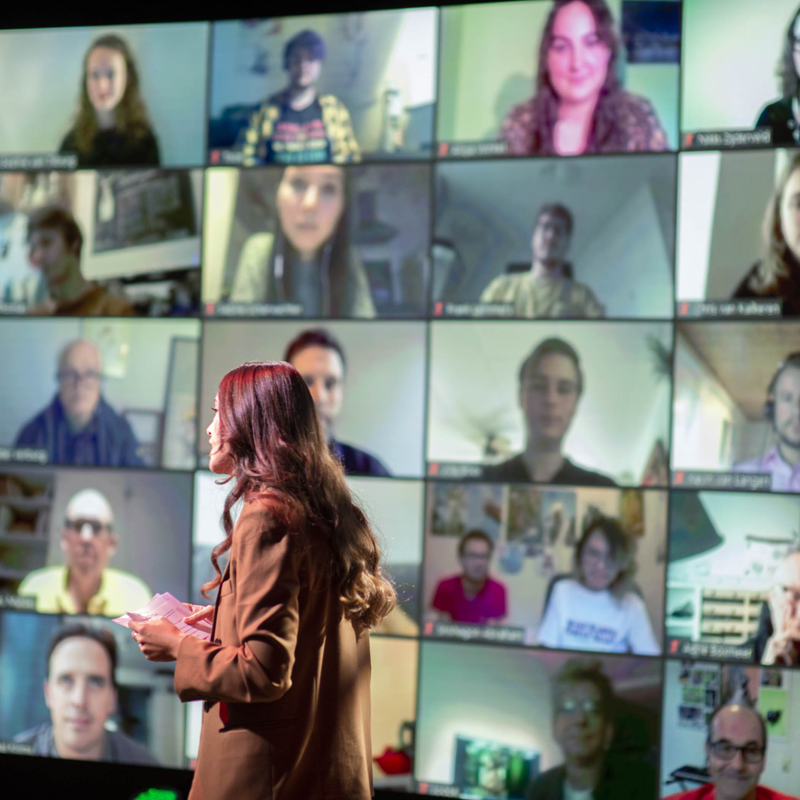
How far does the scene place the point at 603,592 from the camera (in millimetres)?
2883

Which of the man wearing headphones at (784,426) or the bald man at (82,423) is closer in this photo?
the man wearing headphones at (784,426)

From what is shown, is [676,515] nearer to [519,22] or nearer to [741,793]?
[741,793]

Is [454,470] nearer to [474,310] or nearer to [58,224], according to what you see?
[474,310]

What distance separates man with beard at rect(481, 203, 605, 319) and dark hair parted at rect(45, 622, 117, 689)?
73.3 inches

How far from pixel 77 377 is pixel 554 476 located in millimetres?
1765

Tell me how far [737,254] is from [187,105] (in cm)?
198

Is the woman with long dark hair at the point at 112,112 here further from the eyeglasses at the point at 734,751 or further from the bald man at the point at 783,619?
the eyeglasses at the point at 734,751

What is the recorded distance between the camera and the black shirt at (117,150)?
3.29 meters

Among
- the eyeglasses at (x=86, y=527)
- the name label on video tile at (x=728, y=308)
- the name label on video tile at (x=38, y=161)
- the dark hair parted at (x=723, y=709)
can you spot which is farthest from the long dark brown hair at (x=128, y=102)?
the dark hair parted at (x=723, y=709)

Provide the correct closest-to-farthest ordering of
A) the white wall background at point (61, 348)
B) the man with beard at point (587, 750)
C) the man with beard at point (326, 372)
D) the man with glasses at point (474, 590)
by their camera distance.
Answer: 1. the man with beard at point (587, 750)
2. the man with glasses at point (474, 590)
3. the man with beard at point (326, 372)
4. the white wall background at point (61, 348)

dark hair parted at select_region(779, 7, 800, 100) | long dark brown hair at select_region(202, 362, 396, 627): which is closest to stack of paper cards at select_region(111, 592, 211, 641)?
long dark brown hair at select_region(202, 362, 396, 627)

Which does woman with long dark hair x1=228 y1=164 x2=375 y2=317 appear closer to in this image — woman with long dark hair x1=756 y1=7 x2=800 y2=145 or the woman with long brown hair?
woman with long dark hair x1=756 y1=7 x2=800 y2=145

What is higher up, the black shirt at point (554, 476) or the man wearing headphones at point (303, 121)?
the man wearing headphones at point (303, 121)

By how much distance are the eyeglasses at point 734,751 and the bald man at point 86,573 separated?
2.00 metres
